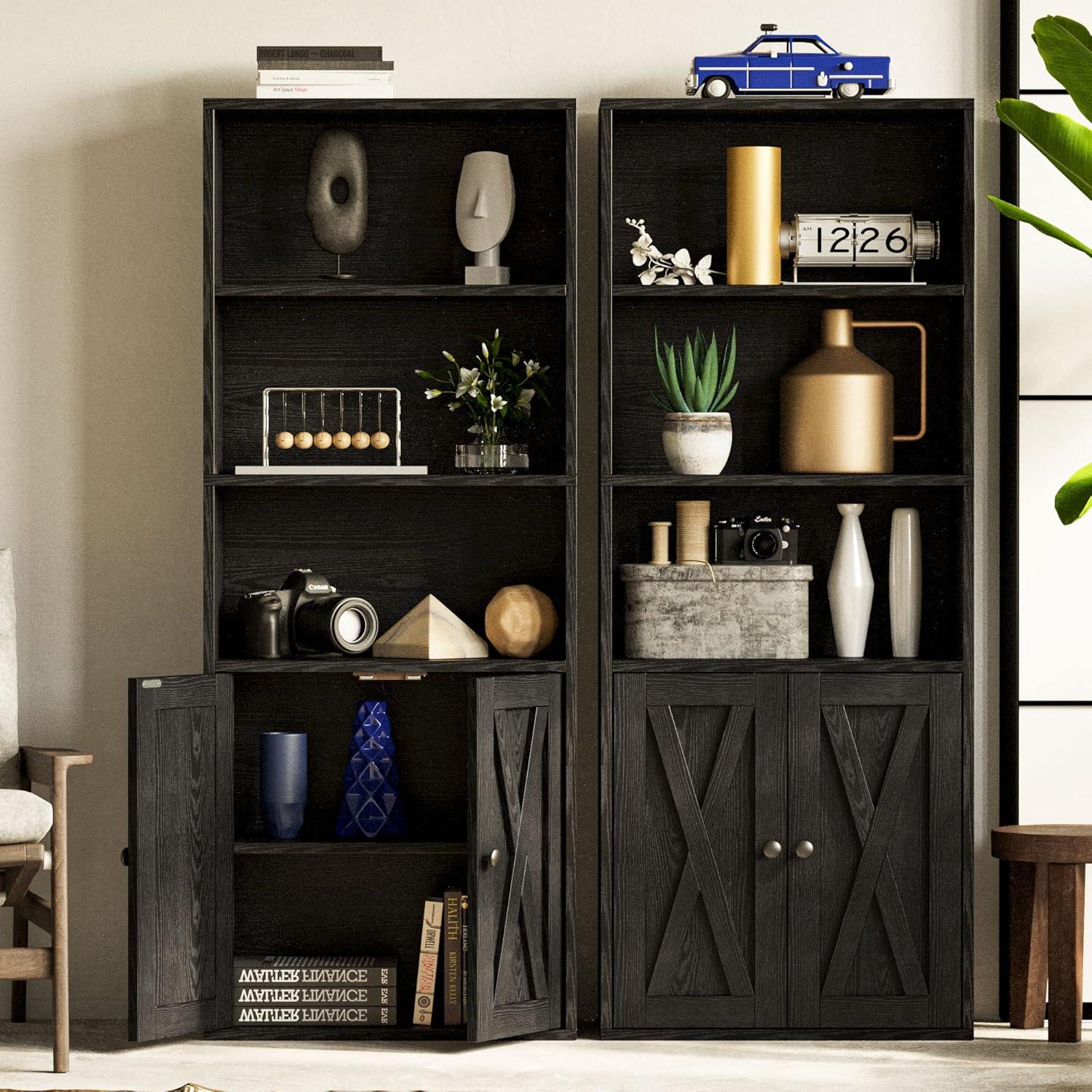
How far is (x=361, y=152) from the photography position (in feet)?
10.2

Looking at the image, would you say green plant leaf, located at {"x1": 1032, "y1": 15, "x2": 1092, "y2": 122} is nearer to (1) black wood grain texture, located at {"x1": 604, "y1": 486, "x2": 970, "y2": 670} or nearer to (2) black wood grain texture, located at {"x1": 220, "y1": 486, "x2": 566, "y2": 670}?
(1) black wood grain texture, located at {"x1": 604, "y1": 486, "x2": 970, "y2": 670}

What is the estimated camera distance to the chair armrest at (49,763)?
2.82 metres

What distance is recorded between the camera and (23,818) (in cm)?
276

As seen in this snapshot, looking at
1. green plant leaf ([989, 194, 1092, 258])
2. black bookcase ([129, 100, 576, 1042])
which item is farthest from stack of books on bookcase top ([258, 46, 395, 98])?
green plant leaf ([989, 194, 1092, 258])

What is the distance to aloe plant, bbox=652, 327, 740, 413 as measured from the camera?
3.05 meters

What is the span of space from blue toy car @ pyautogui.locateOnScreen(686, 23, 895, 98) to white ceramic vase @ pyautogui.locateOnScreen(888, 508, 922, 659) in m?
1.00

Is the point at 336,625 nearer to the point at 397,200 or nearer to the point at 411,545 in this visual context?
the point at 411,545

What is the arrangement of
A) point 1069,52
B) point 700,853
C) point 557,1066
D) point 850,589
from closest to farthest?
point 1069,52 → point 557,1066 → point 700,853 → point 850,589

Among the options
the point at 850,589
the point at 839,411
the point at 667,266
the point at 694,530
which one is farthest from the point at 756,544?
the point at 667,266

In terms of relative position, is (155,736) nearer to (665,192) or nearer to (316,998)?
(316,998)

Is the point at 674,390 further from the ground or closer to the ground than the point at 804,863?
further from the ground

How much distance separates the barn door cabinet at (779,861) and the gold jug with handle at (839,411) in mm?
510

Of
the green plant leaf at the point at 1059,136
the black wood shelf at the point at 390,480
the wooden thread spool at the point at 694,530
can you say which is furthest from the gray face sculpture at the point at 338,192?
the green plant leaf at the point at 1059,136

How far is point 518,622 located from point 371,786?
21.1 inches
